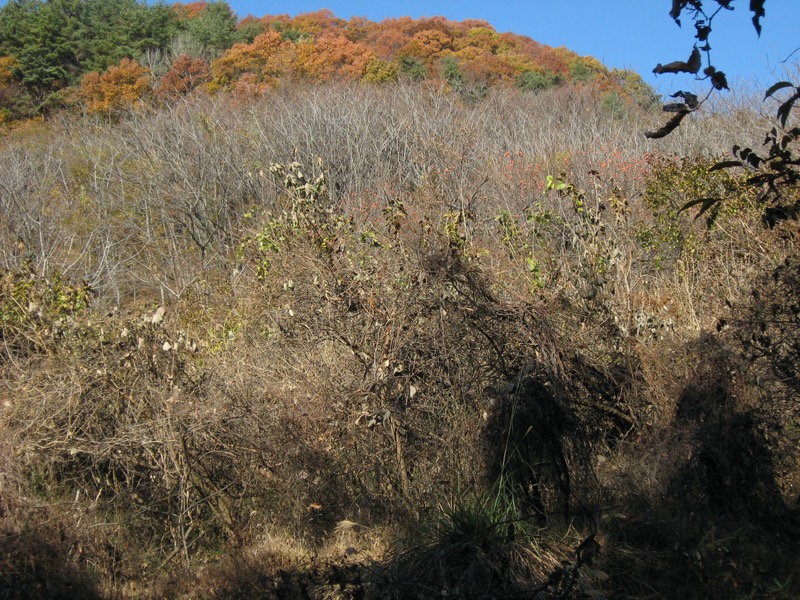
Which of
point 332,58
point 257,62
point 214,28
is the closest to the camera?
point 332,58

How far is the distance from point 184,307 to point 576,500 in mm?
6453

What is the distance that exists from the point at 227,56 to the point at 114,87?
558 cm

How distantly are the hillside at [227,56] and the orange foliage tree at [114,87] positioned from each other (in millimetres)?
63

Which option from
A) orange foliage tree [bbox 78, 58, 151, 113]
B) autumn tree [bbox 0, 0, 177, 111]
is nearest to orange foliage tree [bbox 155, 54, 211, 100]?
orange foliage tree [bbox 78, 58, 151, 113]

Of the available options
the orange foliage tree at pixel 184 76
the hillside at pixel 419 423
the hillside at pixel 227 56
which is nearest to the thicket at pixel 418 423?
the hillside at pixel 419 423

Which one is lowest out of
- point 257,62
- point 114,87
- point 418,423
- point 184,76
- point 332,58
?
point 418,423

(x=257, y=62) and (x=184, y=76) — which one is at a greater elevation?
(x=257, y=62)

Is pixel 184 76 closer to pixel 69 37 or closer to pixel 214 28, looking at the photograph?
pixel 214 28

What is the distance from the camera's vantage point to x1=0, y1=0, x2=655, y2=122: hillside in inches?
1449

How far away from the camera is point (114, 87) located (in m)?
36.9

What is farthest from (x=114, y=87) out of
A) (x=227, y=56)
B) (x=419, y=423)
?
(x=419, y=423)

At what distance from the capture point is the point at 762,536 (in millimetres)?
5203

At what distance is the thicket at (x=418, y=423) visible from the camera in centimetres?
508

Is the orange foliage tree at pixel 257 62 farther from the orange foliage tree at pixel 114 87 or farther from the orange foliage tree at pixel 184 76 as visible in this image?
the orange foliage tree at pixel 114 87
